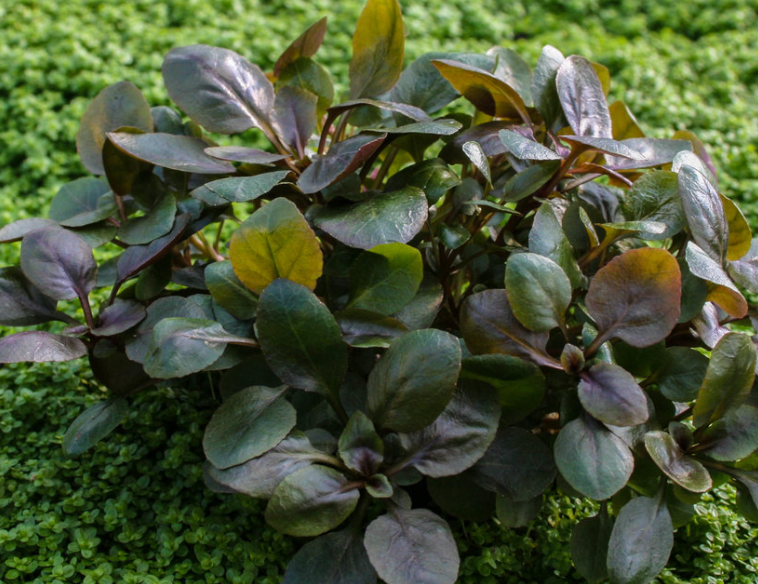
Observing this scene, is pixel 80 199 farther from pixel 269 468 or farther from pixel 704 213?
pixel 704 213

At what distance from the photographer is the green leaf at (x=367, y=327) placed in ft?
3.94

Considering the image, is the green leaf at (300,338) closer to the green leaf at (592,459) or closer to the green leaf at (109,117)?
the green leaf at (592,459)

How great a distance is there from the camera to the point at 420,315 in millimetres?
1247

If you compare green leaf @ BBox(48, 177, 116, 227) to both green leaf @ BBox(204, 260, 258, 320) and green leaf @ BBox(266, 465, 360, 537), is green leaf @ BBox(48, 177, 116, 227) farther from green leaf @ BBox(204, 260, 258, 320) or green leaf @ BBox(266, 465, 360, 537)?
green leaf @ BBox(266, 465, 360, 537)

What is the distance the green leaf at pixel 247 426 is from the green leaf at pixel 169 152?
1.30 feet

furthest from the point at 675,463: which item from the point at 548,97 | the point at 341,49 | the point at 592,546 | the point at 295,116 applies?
the point at 341,49

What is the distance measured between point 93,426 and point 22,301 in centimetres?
27

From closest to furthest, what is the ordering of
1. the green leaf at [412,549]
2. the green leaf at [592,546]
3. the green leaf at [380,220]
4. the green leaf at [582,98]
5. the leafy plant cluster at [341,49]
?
1. the green leaf at [412,549]
2. the green leaf at [380,220]
3. the green leaf at [592,546]
4. the green leaf at [582,98]
5. the leafy plant cluster at [341,49]

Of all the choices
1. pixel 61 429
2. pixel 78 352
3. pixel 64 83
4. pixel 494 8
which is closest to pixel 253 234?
pixel 78 352

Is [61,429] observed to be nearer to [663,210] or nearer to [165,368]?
[165,368]

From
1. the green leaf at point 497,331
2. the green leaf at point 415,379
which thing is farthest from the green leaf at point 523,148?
the green leaf at point 415,379

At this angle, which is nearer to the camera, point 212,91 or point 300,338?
point 300,338

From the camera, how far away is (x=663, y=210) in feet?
4.12

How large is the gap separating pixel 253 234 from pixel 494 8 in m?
2.69
